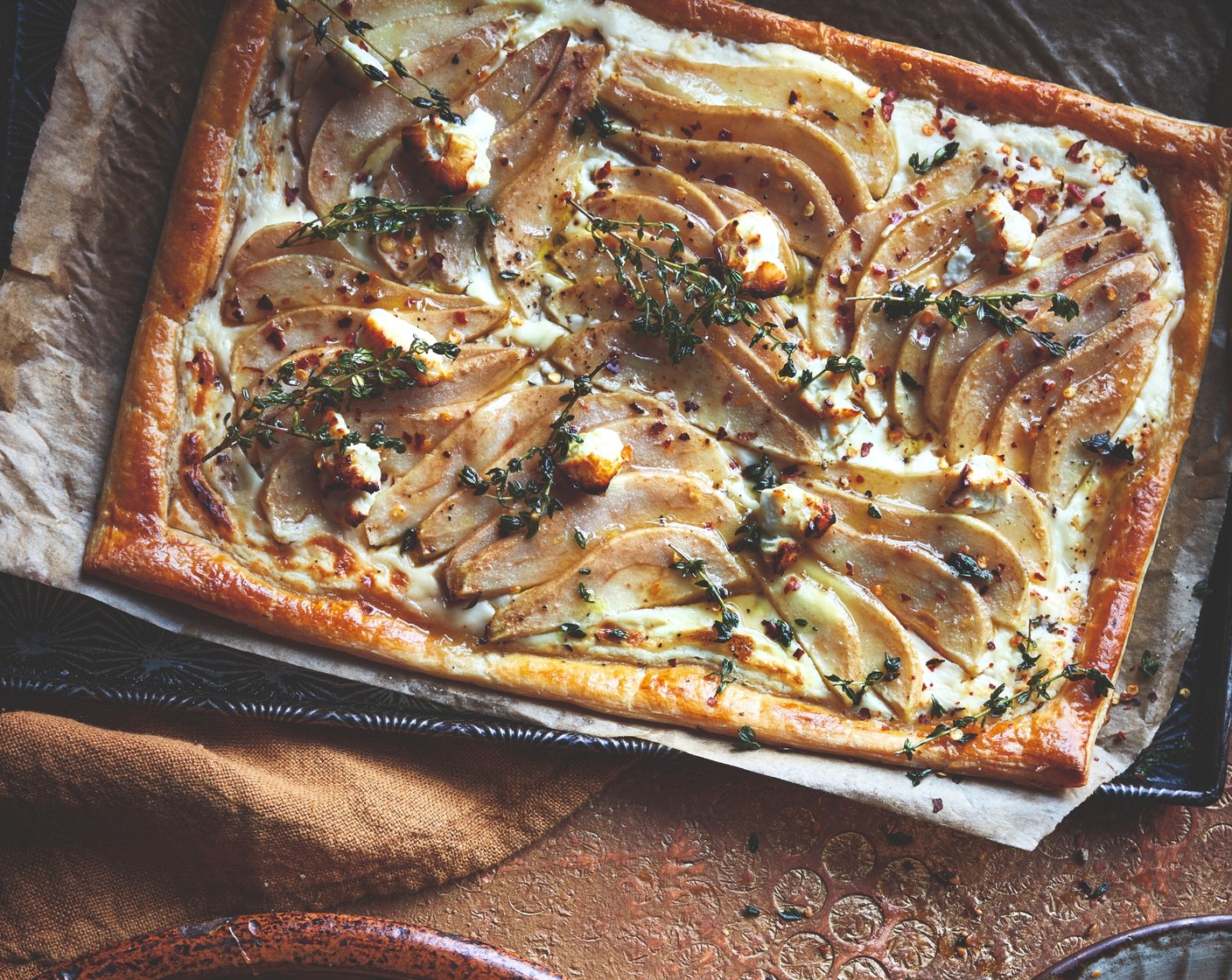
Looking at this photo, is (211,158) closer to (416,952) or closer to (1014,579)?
(416,952)

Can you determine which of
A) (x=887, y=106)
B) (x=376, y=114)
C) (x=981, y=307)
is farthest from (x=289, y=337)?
(x=981, y=307)

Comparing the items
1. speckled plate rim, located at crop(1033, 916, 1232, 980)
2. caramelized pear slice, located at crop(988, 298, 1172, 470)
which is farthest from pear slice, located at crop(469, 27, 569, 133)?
speckled plate rim, located at crop(1033, 916, 1232, 980)

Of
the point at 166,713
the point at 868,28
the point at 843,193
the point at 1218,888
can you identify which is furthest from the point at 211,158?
the point at 1218,888

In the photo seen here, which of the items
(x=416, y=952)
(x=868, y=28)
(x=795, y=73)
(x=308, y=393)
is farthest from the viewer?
(x=868, y=28)

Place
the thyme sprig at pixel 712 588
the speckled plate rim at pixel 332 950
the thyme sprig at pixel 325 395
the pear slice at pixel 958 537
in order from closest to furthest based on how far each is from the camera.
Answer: the speckled plate rim at pixel 332 950 → the thyme sprig at pixel 325 395 → the thyme sprig at pixel 712 588 → the pear slice at pixel 958 537

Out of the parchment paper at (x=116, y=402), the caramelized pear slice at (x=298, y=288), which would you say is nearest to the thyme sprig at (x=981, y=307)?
the parchment paper at (x=116, y=402)

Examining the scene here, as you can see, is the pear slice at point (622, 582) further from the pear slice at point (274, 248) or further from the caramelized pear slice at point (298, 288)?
the pear slice at point (274, 248)

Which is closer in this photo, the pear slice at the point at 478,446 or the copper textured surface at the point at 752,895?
the pear slice at the point at 478,446

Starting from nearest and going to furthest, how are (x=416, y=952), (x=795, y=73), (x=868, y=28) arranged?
(x=416, y=952) → (x=795, y=73) → (x=868, y=28)
